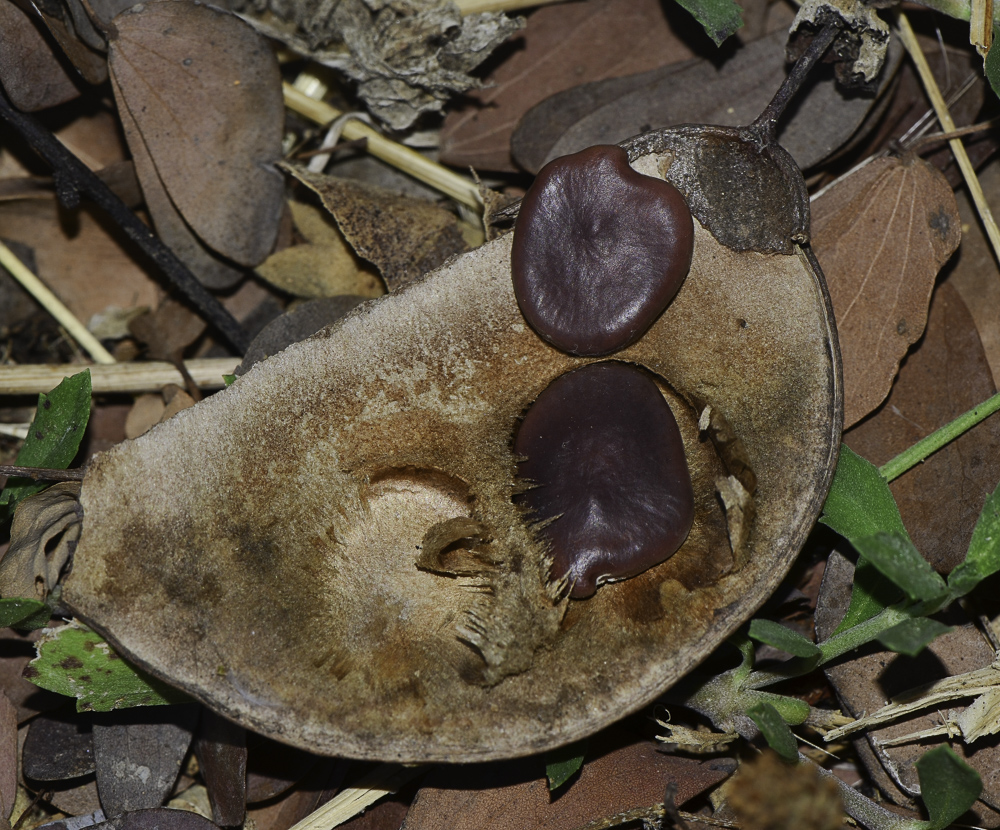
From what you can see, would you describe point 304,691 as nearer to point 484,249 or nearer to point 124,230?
point 484,249

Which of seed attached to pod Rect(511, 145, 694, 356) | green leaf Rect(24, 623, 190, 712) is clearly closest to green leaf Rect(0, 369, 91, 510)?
green leaf Rect(24, 623, 190, 712)

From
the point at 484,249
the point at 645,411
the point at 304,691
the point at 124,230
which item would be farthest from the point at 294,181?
the point at 304,691

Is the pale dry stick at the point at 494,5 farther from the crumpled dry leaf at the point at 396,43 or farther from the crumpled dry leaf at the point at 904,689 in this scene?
the crumpled dry leaf at the point at 904,689

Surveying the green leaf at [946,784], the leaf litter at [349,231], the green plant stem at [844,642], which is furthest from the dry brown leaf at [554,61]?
the green leaf at [946,784]

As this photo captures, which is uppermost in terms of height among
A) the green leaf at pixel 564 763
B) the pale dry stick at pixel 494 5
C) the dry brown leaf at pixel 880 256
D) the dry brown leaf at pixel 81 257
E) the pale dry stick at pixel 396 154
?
the pale dry stick at pixel 494 5

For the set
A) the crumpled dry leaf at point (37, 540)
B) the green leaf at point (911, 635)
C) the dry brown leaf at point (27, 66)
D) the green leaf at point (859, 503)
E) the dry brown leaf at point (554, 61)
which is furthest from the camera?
the dry brown leaf at point (554, 61)

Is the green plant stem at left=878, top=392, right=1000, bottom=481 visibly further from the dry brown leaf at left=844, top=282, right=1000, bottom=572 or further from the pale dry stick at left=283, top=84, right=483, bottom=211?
the pale dry stick at left=283, top=84, right=483, bottom=211

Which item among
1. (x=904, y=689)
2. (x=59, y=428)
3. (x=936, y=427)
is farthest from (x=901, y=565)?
(x=59, y=428)

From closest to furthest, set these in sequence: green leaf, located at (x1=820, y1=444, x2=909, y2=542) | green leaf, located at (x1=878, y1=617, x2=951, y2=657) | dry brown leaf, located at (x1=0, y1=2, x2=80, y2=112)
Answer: green leaf, located at (x1=878, y1=617, x2=951, y2=657)
green leaf, located at (x1=820, y1=444, x2=909, y2=542)
dry brown leaf, located at (x1=0, y1=2, x2=80, y2=112)
